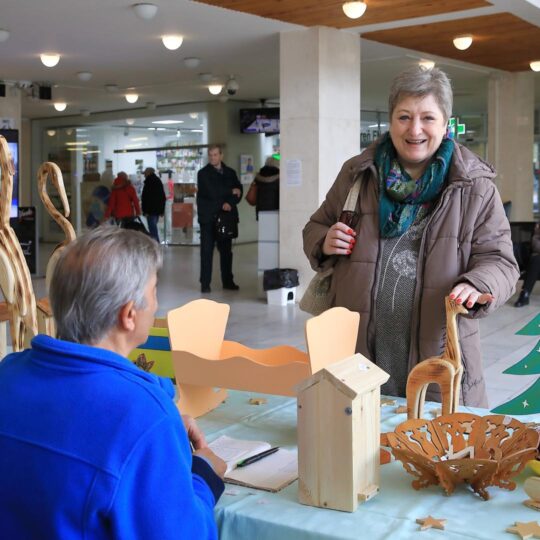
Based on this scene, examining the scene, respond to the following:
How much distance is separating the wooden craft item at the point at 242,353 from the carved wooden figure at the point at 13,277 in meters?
0.47

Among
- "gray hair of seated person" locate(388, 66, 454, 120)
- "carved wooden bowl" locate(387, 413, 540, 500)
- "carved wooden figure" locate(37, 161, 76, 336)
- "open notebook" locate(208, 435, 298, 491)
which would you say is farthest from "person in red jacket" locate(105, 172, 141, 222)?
"carved wooden bowl" locate(387, 413, 540, 500)

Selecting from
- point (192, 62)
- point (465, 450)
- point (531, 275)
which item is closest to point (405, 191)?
point (465, 450)

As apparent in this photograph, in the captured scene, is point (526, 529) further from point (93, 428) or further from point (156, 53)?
point (156, 53)

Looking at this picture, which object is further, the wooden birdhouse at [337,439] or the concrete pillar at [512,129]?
the concrete pillar at [512,129]

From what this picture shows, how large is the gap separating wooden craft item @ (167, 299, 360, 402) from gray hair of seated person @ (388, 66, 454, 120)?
24.8 inches

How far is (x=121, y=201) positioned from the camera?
15.0 m

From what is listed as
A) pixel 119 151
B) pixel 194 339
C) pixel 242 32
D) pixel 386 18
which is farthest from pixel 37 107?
pixel 194 339

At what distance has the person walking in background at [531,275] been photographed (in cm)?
918

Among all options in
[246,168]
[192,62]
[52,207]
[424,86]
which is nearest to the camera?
[424,86]

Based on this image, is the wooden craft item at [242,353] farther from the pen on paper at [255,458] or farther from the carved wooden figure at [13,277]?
the carved wooden figure at [13,277]

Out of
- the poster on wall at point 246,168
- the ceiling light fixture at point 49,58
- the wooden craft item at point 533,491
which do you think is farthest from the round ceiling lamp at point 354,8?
the poster on wall at point 246,168

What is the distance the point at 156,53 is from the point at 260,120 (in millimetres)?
6543

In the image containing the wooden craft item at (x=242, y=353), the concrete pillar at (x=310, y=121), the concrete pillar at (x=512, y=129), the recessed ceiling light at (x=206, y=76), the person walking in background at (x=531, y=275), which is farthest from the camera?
the concrete pillar at (x=512, y=129)

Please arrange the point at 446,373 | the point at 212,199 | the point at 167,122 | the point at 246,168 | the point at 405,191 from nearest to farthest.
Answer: the point at 446,373
the point at 405,191
the point at 212,199
the point at 246,168
the point at 167,122
